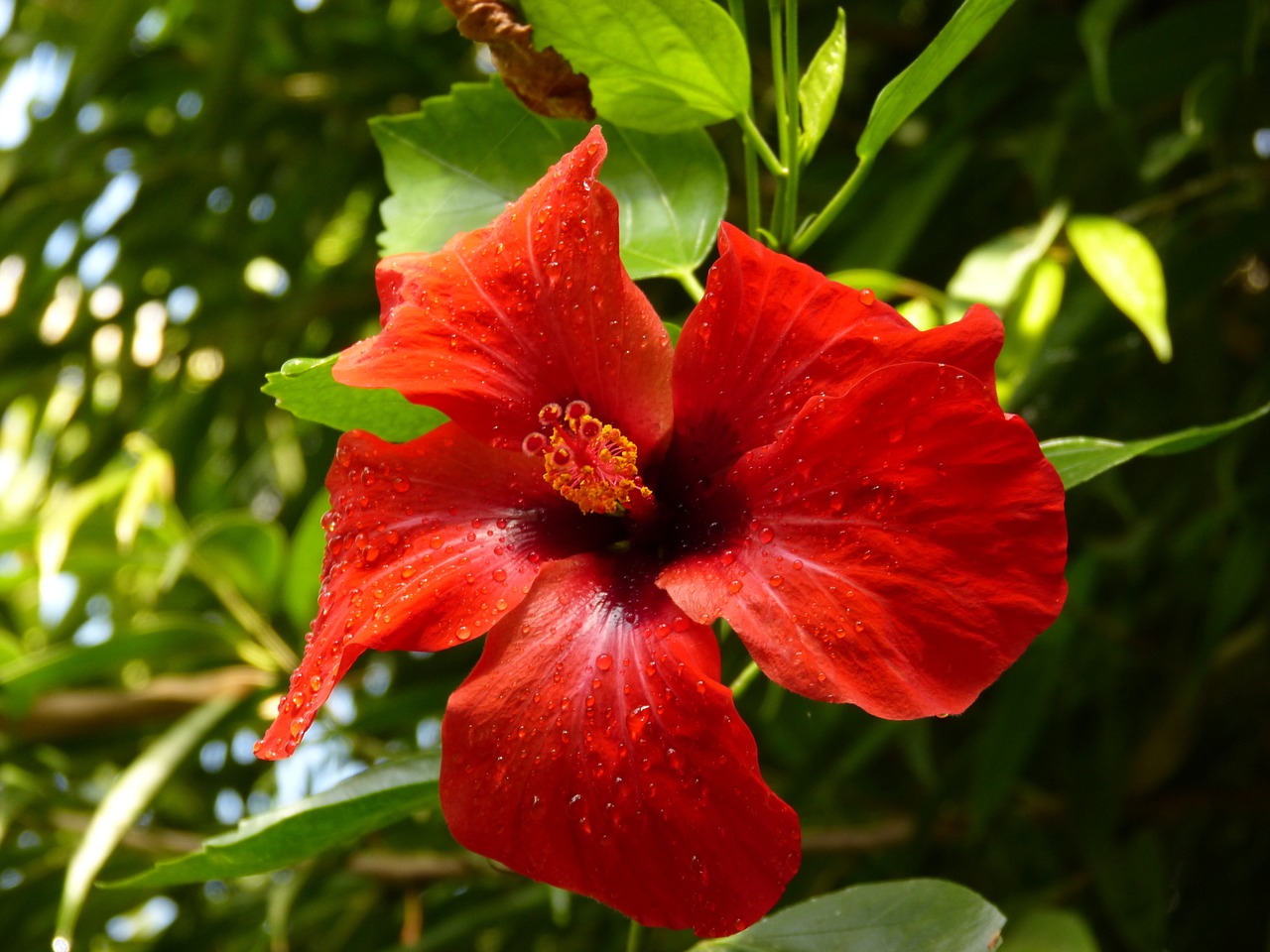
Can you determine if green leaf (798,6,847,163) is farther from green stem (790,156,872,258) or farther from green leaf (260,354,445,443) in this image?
green leaf (260,354,445,443)

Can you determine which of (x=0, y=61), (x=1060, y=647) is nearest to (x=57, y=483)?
(x=0, y=61)

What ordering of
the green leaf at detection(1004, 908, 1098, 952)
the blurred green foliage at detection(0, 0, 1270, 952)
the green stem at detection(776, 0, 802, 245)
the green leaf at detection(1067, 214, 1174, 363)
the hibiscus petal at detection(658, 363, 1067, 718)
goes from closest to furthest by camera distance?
the hibiscus petal at detection(658, 363, 1067, 718)
the green stem at detection(776, 0, 802, 245)
the green leaf at detection(1067, 214, 1174, 363)
the green leaf at detection(1004, 908, 1098, 952)
the blurred green foliage at detection(0, 0, 1270, 952)

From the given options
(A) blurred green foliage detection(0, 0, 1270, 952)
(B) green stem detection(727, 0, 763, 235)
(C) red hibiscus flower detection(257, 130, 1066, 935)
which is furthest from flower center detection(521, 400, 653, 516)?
(A) blurred green foliage detection(0, 0, 1270, 952)

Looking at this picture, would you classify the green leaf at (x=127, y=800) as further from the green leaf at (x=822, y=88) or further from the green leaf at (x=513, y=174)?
the green leaf at (x=822, y=88)

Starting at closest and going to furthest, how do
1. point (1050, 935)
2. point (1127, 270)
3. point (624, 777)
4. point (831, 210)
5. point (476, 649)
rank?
point (624, 777)
point (831, 210)
point (1127, 270)
point (1050, 935)
point (476, 649)

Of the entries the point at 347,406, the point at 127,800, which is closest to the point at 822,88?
the point at 347,406

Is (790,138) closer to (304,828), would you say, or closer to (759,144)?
(759,144)
